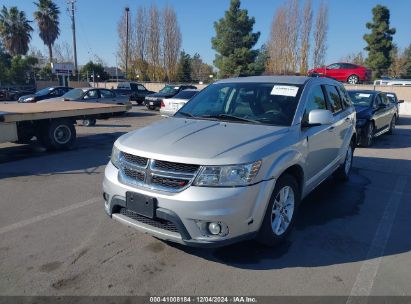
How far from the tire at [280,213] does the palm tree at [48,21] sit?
5440 cm

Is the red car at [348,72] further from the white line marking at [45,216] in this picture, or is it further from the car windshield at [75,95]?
the white line marking at [45,216]

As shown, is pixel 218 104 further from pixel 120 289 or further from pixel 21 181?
pixel 21 181

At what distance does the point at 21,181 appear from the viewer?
651 centimetres

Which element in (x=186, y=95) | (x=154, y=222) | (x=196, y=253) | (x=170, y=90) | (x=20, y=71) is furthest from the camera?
(x=20, y=71)

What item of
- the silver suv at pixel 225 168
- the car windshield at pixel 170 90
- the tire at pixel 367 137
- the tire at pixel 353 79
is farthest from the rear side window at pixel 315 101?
the tire at pixel 353 79

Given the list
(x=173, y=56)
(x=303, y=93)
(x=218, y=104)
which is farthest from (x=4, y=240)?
(x=173, y=56)

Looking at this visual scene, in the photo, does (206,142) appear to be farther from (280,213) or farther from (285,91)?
(285,91)

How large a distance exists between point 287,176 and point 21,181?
4.90 metres

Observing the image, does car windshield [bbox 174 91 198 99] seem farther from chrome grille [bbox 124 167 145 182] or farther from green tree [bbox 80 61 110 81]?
green tree [bbox 80 61 110 81]

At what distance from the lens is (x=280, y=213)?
3.97 m

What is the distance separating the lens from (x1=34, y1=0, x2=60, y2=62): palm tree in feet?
171

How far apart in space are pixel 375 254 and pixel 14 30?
56.6m

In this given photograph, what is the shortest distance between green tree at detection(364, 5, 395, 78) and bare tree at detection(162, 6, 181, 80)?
78.4ft

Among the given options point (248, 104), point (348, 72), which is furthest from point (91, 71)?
point (248, 104)
